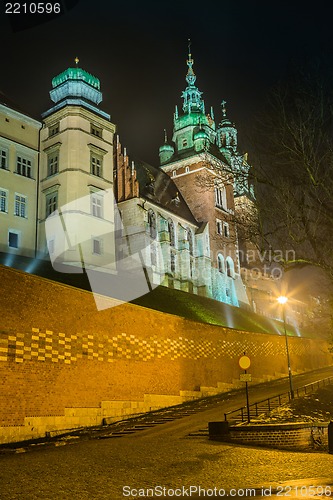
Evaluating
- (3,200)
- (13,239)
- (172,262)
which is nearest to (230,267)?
(172,262)

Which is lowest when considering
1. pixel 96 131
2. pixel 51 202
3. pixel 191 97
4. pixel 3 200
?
pixel 3 200

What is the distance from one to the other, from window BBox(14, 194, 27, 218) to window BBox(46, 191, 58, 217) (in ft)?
5.98

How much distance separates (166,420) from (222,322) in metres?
19.8

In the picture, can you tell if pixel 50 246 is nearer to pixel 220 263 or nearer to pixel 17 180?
pixel 17 180

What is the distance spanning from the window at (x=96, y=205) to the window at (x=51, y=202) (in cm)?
273

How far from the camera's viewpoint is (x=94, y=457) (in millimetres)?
11914

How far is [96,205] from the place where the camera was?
125 ft

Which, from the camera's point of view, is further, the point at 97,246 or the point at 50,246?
the point at 97,246

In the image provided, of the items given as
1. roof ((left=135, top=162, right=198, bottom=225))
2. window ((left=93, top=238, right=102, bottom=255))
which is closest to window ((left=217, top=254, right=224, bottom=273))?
roof ((left=135, top=162, right=198, bottom=225))

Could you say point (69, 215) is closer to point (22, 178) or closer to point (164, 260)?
point (22, 178)

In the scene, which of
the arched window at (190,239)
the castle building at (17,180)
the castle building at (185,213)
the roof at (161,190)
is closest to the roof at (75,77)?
the castle building at (17,180)

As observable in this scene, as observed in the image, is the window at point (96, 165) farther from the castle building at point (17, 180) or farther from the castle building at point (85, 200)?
the castle building at point (17, 180)

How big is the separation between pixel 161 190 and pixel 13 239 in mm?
25513

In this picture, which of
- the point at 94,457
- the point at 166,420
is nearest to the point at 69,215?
the point at 166,420
